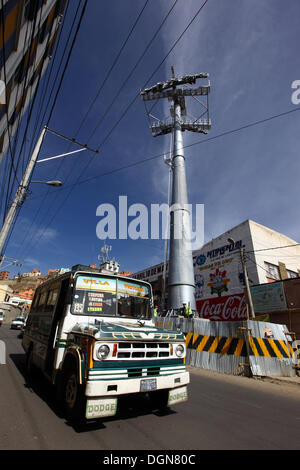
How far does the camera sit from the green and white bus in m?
3.26

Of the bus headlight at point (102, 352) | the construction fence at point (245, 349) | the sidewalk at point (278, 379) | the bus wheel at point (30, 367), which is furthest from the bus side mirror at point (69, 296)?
the sidewalk at point (278, 379)

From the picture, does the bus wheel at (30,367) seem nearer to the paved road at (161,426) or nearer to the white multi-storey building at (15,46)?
the paved road at (161,426)

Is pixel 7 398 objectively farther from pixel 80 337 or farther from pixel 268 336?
pixel 268 336

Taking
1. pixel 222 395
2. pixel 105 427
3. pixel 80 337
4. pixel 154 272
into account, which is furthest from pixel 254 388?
pixel 154 272

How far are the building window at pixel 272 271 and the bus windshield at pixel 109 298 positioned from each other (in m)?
19.4

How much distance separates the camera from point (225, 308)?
2223 centimetres

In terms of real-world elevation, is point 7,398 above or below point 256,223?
below

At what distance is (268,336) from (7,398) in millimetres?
8794

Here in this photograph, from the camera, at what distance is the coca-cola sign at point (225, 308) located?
818 inches

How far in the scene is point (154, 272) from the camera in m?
34.2

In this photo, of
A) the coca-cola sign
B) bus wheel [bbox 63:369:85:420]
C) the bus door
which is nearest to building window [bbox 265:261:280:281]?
the coca-cola sign

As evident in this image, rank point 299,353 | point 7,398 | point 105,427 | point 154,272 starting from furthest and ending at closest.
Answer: point 154,272, point 299,353, point 7,398, point 105,427
